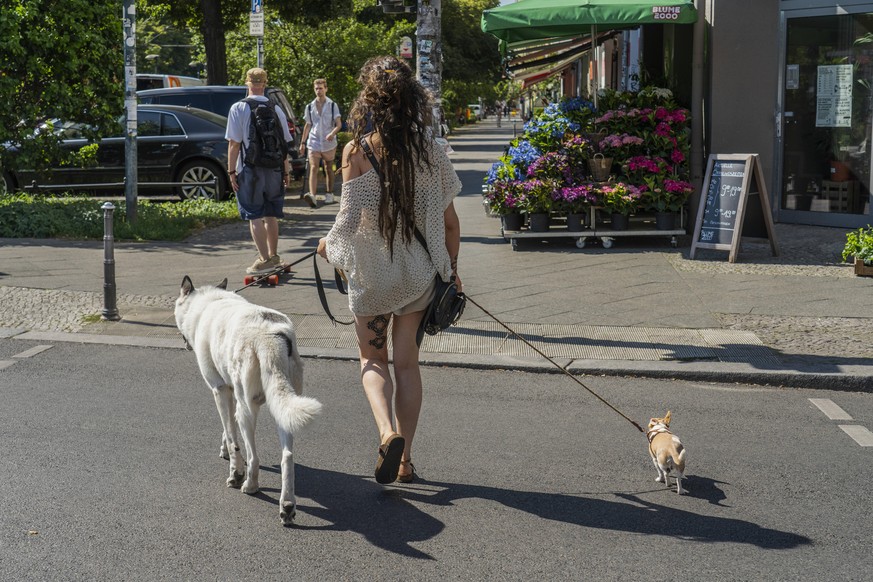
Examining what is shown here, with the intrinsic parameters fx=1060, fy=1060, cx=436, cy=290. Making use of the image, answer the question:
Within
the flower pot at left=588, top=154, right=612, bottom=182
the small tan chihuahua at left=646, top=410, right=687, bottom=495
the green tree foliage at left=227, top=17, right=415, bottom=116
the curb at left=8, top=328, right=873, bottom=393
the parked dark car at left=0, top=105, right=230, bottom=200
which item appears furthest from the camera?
the green tree foliage at left=227, top=17, right=415, bottom=116

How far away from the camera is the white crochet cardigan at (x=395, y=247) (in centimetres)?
473

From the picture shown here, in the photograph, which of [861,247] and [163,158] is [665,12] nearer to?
[861,247]

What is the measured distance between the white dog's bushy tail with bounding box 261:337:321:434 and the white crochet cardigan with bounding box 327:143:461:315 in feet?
1.55

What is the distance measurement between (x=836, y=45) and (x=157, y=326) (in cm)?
935

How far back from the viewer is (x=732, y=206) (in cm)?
1088

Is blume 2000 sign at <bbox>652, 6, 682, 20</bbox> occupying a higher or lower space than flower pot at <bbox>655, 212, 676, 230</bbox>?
higher

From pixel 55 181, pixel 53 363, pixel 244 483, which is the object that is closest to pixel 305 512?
pixel 244 483

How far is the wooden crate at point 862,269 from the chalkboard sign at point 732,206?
47.6 inches

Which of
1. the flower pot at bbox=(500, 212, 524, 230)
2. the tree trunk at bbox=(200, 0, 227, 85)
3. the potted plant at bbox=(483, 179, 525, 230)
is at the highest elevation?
the tree trunk at bbox=(200, 0, 227, 85)

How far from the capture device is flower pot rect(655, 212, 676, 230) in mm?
11953

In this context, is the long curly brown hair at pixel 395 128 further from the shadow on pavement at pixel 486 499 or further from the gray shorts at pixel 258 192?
the gray shorts at pixel 258 192

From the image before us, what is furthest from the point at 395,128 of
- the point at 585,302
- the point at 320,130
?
the point at 320,130

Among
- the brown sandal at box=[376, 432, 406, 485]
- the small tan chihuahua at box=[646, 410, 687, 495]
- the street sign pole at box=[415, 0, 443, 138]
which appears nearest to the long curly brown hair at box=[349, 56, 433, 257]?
the brown sandal at box=[376, 432, 406, 485]

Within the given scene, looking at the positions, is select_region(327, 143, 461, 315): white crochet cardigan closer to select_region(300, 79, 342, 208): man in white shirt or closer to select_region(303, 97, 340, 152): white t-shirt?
select_region(300, 79, 342, 208): man in white shirt
